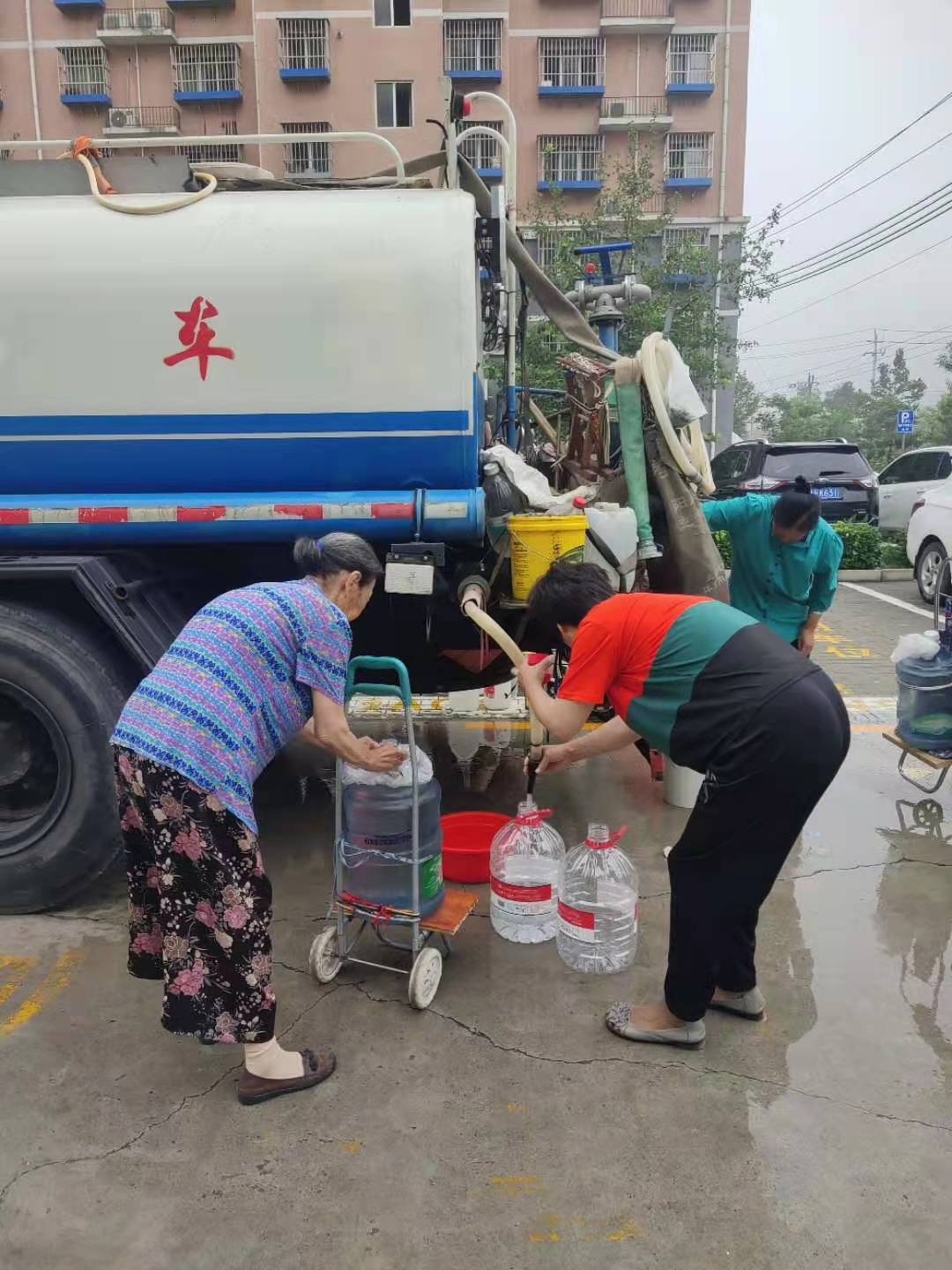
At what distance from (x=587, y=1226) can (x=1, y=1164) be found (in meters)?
1.37

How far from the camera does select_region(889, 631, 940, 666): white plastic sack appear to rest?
4.10 m

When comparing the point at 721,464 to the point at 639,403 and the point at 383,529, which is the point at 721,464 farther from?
the point at 383,529

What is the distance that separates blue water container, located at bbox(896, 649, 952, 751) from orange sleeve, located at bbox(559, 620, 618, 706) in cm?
241

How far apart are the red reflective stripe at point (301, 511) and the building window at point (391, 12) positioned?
27.3 m


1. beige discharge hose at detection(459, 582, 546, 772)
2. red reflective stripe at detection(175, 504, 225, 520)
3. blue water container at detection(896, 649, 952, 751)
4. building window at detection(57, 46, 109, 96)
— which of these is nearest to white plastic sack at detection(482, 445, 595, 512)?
beige discharge hose at detection(459, 582, 546, 772)

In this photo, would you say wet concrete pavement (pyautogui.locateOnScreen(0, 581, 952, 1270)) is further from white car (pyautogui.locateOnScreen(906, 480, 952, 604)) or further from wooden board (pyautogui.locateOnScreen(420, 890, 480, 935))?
white car (pyautogui.locateOnScreen(906, 480, 952, 604))

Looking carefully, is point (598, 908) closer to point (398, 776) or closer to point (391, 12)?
point (398, 776)

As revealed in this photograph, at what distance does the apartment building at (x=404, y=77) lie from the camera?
984 inches

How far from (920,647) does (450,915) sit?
8.49 ft

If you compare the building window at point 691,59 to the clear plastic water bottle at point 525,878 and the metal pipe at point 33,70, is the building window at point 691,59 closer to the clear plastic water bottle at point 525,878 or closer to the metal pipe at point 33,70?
the metal pipe at point 33,70

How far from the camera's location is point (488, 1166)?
2123 mm

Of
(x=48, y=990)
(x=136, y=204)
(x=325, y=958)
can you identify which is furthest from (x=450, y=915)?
(x=136, y=204)

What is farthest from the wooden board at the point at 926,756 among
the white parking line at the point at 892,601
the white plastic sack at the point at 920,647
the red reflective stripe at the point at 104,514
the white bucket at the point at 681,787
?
the white parking line at the point at 892,601

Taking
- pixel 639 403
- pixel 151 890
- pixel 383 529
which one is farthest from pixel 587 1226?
pixel 639 403
